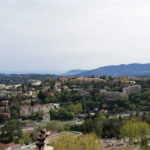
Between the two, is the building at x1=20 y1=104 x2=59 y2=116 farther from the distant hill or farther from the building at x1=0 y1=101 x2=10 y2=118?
the distant hill

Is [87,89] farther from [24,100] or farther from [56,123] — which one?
[56,123]

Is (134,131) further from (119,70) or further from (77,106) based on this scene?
(119,70)

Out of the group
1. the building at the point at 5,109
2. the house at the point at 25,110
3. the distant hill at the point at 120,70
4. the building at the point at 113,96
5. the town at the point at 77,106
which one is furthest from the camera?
the distant hill at the point at 120,70

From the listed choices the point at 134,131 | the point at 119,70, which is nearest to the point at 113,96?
the point at 134,131

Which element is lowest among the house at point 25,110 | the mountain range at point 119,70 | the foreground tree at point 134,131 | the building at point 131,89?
the house at point 25,110

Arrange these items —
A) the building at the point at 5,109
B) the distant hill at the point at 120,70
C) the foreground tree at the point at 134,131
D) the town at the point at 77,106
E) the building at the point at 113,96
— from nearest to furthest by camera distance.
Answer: the foreground tree at the point at 134,131
the town at the point at 77,106
the building at the point at 5,109
the building at the point at 113,96
the distant hill at the point at 120,70

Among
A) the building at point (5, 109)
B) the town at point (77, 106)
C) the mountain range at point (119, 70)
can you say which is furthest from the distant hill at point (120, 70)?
the building at point (5, 109)

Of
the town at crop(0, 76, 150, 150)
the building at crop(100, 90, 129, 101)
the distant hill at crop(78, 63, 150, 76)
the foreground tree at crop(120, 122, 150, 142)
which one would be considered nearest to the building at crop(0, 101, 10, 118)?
the town at crop(0, 76, 150, 150)

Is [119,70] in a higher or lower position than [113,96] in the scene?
higher

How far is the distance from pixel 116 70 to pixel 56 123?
142500 millimetres

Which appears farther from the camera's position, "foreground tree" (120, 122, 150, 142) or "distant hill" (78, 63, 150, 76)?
"distant hill" (78, 63, 150, 76)

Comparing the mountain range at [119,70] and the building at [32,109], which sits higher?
the mountain range at [119,70]

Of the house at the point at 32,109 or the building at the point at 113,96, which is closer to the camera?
the house at the point at 32,109

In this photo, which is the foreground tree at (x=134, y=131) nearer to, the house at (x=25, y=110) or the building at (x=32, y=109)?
the building at (x=32, y=109)
